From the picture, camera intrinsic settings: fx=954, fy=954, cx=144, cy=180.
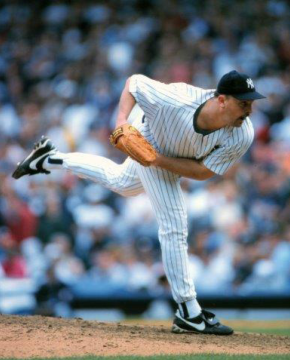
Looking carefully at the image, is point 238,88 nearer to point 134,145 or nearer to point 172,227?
point 134,145

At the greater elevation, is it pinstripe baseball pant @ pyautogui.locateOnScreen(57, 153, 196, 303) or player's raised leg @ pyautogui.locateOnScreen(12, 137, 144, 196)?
player's raised leg @ pyautogui.locateOnScreen(12, 137, 144, 196)

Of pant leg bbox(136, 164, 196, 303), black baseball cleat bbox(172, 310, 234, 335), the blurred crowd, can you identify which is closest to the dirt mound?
black baseball cleat bbox(172, 310, 234, 335)

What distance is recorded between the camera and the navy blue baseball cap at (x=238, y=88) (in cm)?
565

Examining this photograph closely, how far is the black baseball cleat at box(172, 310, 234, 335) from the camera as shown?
244 inches

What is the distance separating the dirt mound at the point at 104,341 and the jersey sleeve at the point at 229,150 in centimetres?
109

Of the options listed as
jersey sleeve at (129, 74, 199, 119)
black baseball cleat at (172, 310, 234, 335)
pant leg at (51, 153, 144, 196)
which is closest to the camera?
jersey sleeve at (129, 74, 199, 119)

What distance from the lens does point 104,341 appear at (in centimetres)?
577

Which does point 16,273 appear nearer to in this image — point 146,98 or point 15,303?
point 15,303

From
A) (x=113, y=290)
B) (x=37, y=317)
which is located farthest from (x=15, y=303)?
(x=37, y=317)

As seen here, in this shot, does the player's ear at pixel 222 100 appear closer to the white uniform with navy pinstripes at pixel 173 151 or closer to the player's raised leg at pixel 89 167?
the white uniform with navy pinstripes at pixel 173 151

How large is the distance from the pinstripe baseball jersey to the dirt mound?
1088 mm

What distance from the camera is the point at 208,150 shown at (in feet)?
19.3

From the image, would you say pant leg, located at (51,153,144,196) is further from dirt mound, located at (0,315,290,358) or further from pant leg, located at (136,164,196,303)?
dirt mound, located at (0,315,290,358)

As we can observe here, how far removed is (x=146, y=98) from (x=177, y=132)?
286 millimetres
